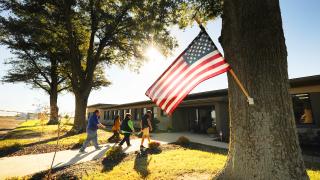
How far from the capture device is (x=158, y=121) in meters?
25.9

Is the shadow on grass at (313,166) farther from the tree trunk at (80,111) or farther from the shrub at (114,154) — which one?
the tree trunk at (80,111)

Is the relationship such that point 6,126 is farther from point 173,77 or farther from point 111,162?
point 173,77

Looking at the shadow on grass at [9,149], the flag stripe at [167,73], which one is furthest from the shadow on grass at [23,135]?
the flag stripe at [167,73]

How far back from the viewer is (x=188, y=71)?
17.3 ft

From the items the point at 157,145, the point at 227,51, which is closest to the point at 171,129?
the point at 157,145

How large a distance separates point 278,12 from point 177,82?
275 cm

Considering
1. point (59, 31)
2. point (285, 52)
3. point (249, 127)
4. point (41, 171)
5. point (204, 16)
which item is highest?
point (59, 31)

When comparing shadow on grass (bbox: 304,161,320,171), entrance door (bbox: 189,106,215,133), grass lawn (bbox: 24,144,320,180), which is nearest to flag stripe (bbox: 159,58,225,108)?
grass lawn (bbox: 24,144,320,180)

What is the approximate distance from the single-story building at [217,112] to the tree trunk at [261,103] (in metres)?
1.20

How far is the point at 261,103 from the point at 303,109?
1116 cm

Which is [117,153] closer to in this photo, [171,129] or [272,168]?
[272,168]

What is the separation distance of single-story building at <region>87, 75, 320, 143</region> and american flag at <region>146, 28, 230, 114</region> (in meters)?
2.26

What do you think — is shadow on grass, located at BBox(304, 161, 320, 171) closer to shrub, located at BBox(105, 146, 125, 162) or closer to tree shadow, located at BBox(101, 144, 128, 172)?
tree shadow, located at BBox(101, 144, 128, 172)

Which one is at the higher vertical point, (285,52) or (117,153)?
(285,52)
